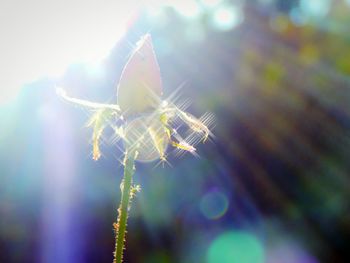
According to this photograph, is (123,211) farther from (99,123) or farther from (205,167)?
(205,167)

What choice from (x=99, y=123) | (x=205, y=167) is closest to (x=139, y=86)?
(x=99, y=123)

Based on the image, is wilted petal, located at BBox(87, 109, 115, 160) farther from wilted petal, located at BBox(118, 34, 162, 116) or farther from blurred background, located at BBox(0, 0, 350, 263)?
blurred background, located at BBox(0, 0, 350, 263)

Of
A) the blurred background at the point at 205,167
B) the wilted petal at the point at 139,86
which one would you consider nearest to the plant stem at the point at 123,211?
the wilted petal at the point at 139,86

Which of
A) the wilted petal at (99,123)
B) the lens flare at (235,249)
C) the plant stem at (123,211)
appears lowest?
the plant stem at (123,211)

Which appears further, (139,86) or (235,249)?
(235,249)

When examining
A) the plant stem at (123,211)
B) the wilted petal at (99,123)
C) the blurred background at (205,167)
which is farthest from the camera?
the blurred background at (205,167)

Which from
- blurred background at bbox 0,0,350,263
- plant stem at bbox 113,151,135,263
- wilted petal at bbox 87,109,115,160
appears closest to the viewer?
plant stem at bbox 113,151,135,263

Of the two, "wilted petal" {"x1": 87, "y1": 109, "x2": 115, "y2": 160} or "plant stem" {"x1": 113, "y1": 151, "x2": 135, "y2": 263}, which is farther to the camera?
"wilted petal" {"x1": 87, "y1": 109, "x2": 115, "y2": 160}

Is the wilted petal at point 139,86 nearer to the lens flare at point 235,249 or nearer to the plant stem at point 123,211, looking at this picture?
the plant stem at point 123,211

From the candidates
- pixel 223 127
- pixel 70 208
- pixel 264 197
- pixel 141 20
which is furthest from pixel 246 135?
pixel 70 208

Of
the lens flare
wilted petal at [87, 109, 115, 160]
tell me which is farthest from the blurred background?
wilted petal at [87, 109, 115, 160]

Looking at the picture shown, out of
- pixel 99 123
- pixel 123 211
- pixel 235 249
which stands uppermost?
pixel 235 249
